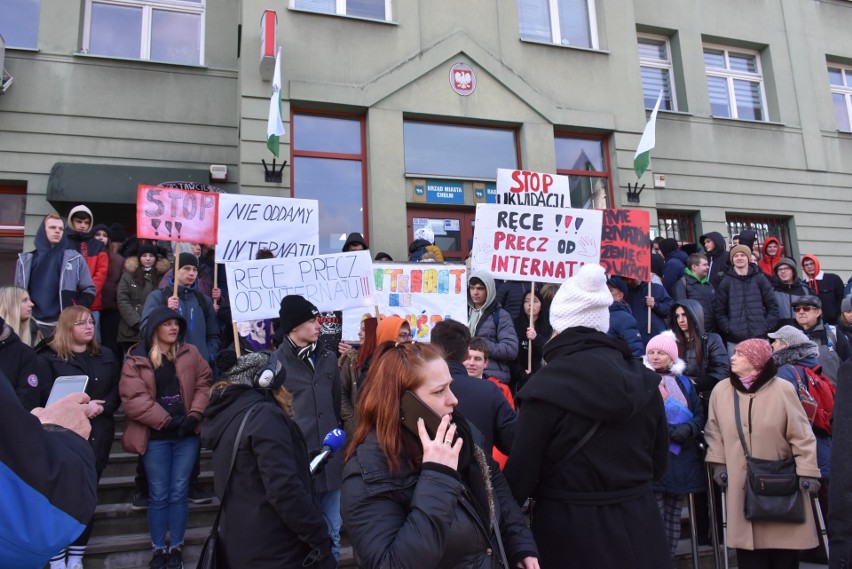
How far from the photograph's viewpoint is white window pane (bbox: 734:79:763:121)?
14.3 m

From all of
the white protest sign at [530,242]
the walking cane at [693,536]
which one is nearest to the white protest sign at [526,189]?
the white protest sign at [530,242]

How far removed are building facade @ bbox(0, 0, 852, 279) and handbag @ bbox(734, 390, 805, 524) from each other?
6346mm

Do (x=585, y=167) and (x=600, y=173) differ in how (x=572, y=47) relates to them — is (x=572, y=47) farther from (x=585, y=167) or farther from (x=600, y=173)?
(x=600, y=173)

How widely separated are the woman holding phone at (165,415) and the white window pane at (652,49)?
12.1 meters

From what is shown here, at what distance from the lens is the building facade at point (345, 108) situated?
970 cm

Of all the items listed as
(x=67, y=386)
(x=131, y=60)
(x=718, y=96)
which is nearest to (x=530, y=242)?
(x=67, y=386)

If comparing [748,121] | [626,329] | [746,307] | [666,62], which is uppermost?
[666,62]

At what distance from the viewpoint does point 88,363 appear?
4992mm

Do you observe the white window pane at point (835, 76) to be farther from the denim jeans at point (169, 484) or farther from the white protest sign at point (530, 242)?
the denim jeans at point (169, 484)

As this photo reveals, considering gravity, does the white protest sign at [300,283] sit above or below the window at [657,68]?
below

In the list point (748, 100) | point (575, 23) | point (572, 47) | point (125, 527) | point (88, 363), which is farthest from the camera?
point (748, 100)

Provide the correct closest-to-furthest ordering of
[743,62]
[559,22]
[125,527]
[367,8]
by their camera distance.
→ 1. [125,527]
2. [367,8]
3. [559,22]
4. [743,62]

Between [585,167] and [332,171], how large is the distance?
15.4 ft

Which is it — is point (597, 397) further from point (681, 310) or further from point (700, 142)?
point (700, 142)
